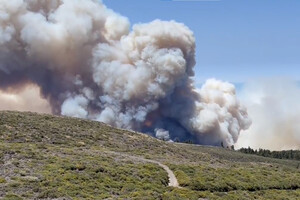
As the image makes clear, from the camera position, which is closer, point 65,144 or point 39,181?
point 39,181

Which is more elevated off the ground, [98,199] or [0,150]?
[0,150]

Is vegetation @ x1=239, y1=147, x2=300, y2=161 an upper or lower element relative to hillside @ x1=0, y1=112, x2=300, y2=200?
upper

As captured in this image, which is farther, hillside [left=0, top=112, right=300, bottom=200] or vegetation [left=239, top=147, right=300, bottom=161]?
vegetation [left=239, top=147, right=300, bottom=161]

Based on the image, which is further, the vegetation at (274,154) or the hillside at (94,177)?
the vegetation at (274,154)

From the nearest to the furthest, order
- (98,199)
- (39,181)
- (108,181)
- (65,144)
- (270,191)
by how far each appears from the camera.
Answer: (98,199), (39,181), (108,181), (270,191), (65,144)

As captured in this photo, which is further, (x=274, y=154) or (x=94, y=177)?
(x=274, y=154)

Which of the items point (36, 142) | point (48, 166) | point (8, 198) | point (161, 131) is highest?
point (161, 131)

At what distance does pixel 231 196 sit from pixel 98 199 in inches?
563

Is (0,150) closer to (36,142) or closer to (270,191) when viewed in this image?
(36,142)

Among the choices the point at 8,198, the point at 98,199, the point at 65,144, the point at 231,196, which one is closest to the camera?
the point at 8,198

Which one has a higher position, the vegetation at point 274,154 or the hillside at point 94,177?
the vegetation at point 274,154

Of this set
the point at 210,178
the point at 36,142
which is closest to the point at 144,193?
the point at 210,178

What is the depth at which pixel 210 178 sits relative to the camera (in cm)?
4169

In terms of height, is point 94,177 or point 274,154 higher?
point 274,154
